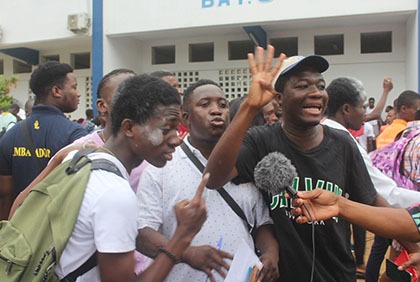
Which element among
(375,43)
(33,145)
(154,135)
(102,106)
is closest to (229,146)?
(154,135)

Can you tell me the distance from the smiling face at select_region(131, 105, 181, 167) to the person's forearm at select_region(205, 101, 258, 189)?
0.22 m

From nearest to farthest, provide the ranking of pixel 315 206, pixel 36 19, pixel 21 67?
pixel 315 206
pixel 36 19
pixel 21 67

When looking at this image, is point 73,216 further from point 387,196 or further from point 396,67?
point 396,67

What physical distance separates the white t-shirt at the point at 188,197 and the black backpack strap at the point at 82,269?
21.1 inches

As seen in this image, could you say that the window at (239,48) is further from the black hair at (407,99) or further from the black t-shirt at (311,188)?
the black t-shirt at (311,188)

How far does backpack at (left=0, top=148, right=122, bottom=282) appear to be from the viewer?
1.56 meters

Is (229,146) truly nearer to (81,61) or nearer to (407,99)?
(407,99)

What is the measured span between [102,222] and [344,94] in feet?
9.77

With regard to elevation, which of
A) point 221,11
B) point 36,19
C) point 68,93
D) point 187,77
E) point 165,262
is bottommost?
point 165,262

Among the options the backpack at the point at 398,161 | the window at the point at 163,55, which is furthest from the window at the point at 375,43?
the backpack at the point at 398,161

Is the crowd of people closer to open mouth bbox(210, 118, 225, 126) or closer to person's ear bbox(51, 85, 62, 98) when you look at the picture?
open mouth bbox(210, 118, 225, 126)

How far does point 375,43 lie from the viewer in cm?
1366

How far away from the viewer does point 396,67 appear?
13086 mm

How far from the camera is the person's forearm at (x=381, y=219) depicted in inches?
82.2
